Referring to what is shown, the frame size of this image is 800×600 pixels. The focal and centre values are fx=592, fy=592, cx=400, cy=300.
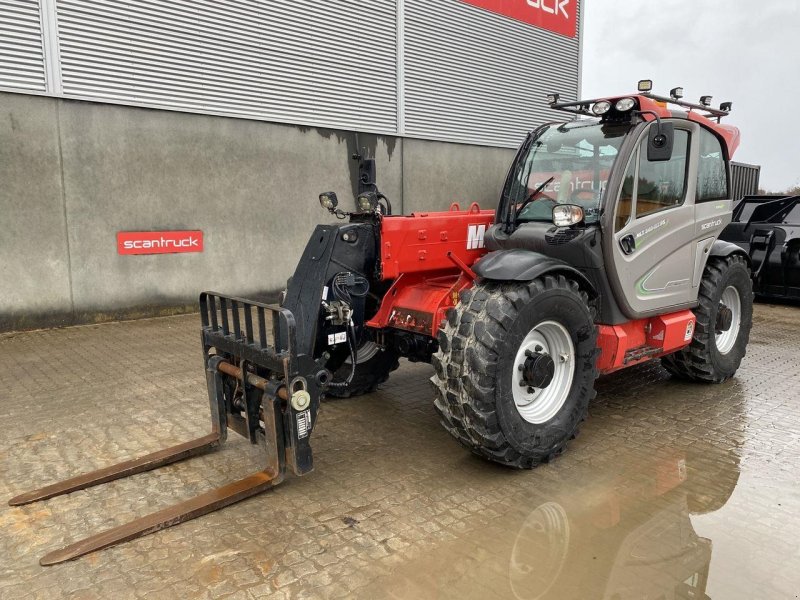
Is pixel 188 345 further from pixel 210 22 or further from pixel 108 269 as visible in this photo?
pixel 210 22

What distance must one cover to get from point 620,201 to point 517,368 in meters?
1.49

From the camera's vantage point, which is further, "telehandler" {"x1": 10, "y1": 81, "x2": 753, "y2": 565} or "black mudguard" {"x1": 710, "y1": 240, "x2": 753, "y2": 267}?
"black mudguard" {"x1": 710, "y1": 240, "x2": 753, "y2": 267}

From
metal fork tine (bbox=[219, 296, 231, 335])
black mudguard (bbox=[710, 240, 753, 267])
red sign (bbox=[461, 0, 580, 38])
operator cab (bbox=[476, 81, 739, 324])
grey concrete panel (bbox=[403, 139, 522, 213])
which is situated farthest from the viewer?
red sign (bbox=[461, 0, 580, 38])

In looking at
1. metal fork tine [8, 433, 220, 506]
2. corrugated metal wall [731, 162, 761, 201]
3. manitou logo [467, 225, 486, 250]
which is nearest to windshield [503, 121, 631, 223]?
manitou logo [467, 225, 486, 250]

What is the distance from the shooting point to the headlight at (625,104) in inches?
169

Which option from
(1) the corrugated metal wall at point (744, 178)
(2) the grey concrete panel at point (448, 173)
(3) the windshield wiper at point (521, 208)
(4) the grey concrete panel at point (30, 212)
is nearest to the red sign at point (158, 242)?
(4) the grey concrete panel at point (30, 212)

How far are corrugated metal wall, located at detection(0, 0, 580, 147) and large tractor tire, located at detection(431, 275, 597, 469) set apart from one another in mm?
7451

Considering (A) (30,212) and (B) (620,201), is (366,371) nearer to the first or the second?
(B) (620,201)

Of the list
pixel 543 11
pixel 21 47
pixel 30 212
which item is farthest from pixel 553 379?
pixel 543 11

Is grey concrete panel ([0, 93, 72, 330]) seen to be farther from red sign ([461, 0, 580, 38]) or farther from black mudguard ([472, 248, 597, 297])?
red sign ([461, 0, 580, 38])

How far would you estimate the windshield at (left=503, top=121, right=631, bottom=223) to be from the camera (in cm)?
438

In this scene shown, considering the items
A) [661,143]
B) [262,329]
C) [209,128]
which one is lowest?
[262,329]

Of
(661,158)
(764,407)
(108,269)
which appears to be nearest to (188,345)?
(108,269)

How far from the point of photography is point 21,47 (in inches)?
308
